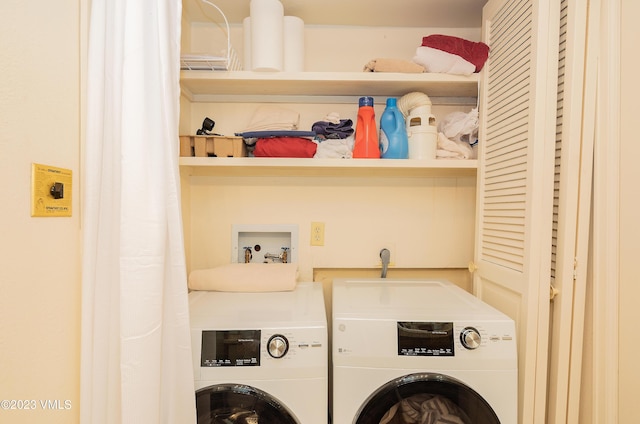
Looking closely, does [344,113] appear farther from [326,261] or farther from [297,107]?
[326,261]

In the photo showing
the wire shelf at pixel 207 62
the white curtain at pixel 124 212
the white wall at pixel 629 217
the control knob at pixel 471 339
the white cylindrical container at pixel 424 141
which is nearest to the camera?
the white curtain at pixel 124 212

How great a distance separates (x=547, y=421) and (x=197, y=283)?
1498 millimetres

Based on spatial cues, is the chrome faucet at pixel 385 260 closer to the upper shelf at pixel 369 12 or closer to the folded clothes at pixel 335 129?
the folded clothes at pixel 335 129

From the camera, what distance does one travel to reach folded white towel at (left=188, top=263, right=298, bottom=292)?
1.46m

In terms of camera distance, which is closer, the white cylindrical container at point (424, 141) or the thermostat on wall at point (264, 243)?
the white cylindrical container at point (424, 141)

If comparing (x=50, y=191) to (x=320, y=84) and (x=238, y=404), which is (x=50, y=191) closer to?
(x=238, y=404)

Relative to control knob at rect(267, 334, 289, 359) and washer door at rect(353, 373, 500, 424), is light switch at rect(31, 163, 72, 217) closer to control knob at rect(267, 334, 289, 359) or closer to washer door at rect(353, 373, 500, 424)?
control knob at rect(267, 334, 289, 359)

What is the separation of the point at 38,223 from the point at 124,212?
0.61 feet

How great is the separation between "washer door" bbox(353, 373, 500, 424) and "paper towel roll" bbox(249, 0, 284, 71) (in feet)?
4.56

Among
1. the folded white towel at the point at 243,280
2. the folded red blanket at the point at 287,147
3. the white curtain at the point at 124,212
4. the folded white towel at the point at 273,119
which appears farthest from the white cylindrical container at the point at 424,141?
the white curtain at the point at 124,212

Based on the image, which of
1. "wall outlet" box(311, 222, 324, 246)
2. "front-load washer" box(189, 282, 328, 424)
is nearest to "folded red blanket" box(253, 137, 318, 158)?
"wall outlet" box(311, 222, 324, 246)

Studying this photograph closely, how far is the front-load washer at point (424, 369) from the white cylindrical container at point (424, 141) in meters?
0.75

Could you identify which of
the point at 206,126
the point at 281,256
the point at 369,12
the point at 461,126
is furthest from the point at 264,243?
the point at 369,12

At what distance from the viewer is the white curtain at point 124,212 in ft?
2.85
